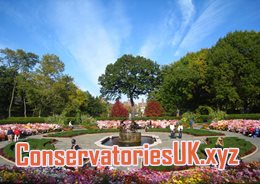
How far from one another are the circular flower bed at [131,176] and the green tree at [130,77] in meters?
53.2

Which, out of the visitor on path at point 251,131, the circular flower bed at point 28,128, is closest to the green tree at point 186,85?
the visitor on path at point 251,131

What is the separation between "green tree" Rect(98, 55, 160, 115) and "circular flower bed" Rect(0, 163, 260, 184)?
53198 mm

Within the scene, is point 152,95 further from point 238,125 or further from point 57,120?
point 238,125

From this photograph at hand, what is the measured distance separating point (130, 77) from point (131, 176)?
5437 cm

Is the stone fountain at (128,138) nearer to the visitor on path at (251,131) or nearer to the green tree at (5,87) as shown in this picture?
the visitor on path at (251,131)

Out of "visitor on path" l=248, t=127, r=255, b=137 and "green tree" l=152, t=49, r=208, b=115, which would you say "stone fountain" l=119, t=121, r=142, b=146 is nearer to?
"visitor on path" l=248, t=127, r=255, b=137

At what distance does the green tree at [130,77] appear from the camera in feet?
208

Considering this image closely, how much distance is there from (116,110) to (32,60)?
20941 mm

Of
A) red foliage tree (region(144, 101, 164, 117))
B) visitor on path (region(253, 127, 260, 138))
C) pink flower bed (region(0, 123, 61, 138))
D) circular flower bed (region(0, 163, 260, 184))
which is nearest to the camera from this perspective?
circular flower bed (region(0, 163, 260, 184))

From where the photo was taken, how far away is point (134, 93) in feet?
217

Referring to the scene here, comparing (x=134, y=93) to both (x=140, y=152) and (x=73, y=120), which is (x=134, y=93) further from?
(x=140, y=152)

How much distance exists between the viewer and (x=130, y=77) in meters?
63.3

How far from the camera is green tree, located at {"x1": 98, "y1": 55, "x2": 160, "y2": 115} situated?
208 ft

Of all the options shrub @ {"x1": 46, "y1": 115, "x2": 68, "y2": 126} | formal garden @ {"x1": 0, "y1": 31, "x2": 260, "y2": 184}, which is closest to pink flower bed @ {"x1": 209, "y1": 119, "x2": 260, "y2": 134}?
formal garden @ {"x1": 0, "y1": 31, "x2": 260, "y2": 184}
